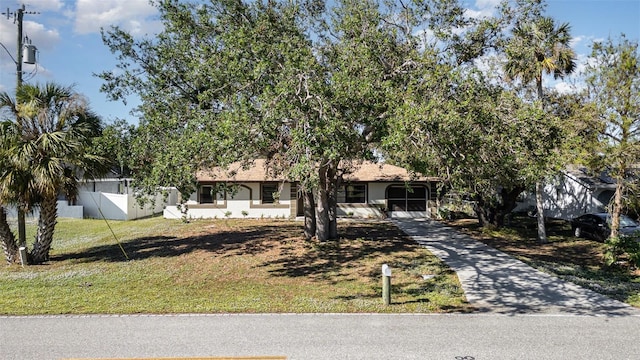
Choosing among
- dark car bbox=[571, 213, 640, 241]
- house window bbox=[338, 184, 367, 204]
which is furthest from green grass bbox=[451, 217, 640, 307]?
house window bbox=[338, 184, 367, 204]

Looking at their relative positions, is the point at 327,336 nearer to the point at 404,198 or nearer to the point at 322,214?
the point at 322,214

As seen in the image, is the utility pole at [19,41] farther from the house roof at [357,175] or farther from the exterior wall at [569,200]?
the exterior wall at [569,200]

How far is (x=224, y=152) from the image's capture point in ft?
35.1

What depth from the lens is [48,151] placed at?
13586mm

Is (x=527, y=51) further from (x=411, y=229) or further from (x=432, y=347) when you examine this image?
(x=411, y=229)

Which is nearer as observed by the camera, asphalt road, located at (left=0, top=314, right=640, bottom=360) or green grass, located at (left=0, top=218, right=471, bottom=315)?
asphalt road, located at (left=0, top=314, right=640, bottom=360)

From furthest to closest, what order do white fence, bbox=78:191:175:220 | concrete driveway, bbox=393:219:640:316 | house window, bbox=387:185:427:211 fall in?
house window, bbox=387:185:427:211
white fence, bbox=78:191:175:220
concrete driveway, bbox=393:219:640:316

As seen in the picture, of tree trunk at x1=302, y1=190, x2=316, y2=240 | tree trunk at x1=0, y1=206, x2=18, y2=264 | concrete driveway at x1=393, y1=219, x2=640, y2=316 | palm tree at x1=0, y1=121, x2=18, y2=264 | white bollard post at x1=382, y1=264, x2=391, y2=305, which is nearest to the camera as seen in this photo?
concrete driveway at x1=393, y1=219, x2=640, y2=316

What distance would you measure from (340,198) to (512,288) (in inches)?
685

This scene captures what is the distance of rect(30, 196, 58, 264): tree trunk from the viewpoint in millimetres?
14359

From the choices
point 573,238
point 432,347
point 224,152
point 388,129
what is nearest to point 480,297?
point 432,347

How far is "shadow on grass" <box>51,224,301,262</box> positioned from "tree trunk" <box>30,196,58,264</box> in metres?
0.82

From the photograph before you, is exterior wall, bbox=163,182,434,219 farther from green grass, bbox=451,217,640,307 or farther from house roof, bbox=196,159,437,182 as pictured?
green grass, bbox=451,217,640,307

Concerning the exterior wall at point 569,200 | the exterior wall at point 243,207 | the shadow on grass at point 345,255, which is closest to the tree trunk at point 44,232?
the shadow on grass at point 345,255
